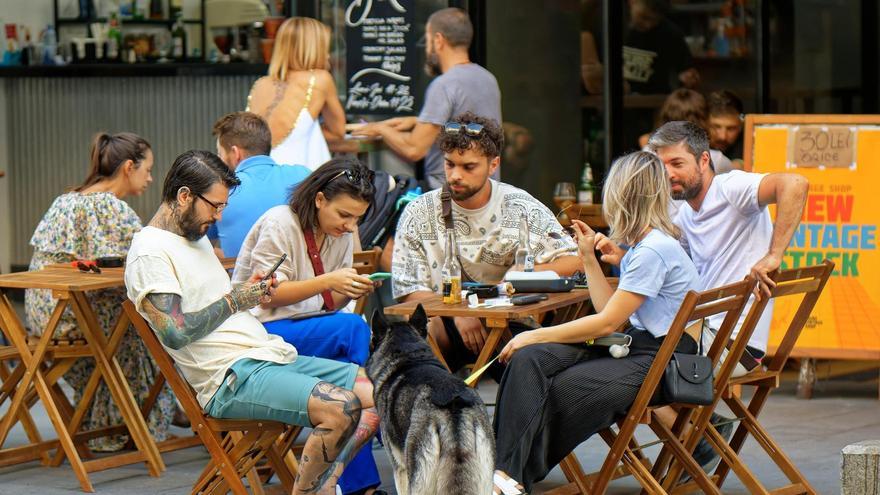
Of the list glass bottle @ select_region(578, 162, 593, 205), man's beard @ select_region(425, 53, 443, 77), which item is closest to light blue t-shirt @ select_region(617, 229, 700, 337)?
man's beard @ select_region(425, 53, 443, 77)

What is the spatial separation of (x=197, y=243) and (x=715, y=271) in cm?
211

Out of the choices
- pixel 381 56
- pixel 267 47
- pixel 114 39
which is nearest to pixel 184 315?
pixel 381 56

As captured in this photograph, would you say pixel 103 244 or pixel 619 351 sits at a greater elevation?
pixel 103 244

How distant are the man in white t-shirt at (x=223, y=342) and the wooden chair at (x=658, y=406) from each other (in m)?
0.87

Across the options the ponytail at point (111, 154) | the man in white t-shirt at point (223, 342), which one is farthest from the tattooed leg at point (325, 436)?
the ponytail at point (111, 154)

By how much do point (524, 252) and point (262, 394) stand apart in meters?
1.48

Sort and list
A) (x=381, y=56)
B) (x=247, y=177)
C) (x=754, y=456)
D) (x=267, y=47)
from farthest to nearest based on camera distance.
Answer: (x=267, y=47) → (x=381, y=56) → (x=247, y=177) → (x=754, y=456)

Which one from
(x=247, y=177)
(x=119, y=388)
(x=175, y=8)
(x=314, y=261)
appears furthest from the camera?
(x=175, y=8)

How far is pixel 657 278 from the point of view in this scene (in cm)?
489

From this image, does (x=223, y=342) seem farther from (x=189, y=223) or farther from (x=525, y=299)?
(x=525, y=299)

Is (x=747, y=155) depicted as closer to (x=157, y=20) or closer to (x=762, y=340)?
(x=762, y=340)

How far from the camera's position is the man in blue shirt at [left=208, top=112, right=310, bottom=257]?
21.0 feet

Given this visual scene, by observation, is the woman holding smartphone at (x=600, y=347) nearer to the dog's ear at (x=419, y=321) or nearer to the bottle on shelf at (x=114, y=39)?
the dog's ear at (x=419, y=321)

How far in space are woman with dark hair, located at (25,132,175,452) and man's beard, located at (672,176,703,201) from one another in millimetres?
2398
